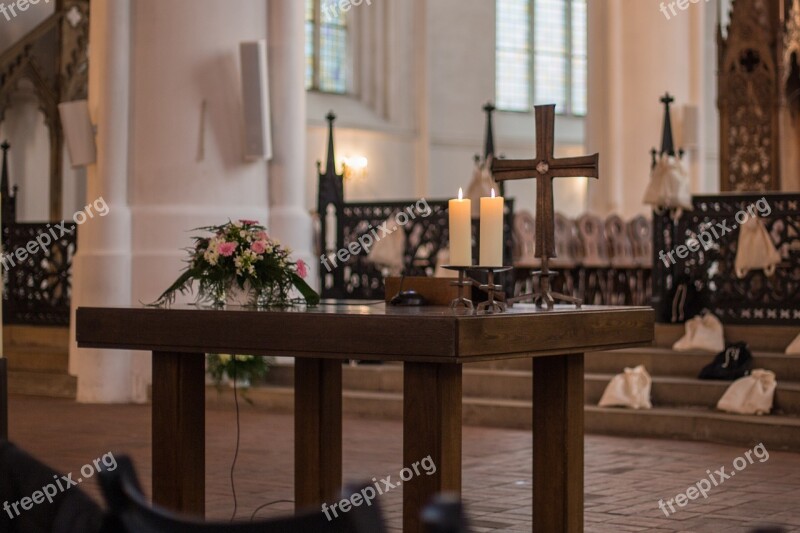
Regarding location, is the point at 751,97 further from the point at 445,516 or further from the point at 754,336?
the point at 445,516

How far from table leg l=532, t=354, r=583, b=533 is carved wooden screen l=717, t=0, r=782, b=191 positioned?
10.00 meters

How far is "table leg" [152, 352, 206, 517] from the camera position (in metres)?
5.06

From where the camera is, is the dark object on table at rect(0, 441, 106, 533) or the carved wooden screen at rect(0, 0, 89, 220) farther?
the carved wooden screen at rect(0, 0, 89, 220)

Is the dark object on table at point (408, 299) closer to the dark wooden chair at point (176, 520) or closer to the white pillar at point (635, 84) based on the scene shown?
the dark wooden chair at point (176, 520)

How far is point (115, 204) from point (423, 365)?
809 centimetres

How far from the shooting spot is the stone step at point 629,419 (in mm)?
8953

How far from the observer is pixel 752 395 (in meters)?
9.39

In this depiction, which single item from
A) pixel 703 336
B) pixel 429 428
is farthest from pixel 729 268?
pixel 429 428

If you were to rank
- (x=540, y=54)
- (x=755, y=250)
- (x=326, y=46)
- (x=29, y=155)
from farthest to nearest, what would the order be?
1. (x=540, y=54)
2. (x=326, y=46)
3. (x=29, y=155)
4. (x=755, y=250)

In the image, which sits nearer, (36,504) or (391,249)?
(36,504)

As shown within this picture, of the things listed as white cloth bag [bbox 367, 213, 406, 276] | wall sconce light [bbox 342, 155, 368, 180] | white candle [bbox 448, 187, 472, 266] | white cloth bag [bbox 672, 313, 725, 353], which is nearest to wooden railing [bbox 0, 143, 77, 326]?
white cloth bag [bbox 367, 213, 406, 276]

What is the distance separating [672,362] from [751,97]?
5164 millimetres

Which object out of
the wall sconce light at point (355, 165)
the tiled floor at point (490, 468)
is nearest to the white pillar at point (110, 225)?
the tiled floor at point (490, 468)

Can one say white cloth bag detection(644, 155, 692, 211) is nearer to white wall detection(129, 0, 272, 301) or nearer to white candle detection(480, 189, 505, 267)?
white wall detection(129, 0, 272, 301)
